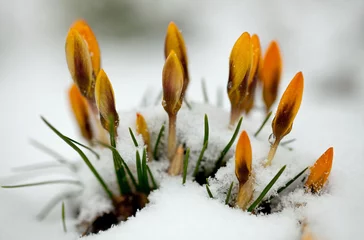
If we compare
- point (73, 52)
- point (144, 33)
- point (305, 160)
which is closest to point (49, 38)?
point (144, 33)

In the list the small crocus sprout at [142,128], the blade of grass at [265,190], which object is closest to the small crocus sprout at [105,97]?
the small crocus sprout at [142,128]

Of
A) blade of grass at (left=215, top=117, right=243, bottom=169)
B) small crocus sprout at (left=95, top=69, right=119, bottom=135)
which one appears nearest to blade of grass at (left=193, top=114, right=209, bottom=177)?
blade of grass at (left=215, top=117, right=243, bottom=169)

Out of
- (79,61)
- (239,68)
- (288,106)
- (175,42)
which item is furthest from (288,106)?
(79,61)

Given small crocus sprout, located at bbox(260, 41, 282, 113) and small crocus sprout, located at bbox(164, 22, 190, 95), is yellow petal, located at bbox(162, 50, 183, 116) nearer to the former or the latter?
small crocus sprout, located at bbox(164, 22, 190, 95)

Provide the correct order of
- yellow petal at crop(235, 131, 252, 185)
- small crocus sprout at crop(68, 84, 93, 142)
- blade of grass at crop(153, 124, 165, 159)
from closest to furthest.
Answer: yellow petal at crop(235, 131, 252, 185)
blade of grass at crop(153, 124, 165, 159)
small crocus sprout at crop(68, 84, 93, 142)

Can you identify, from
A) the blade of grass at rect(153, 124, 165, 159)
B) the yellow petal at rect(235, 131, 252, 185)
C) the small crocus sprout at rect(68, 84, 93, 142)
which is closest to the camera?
the yellow petal at rect(235, 131, 252, 185)

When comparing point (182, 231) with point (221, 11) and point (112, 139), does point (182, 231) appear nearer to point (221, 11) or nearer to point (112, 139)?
point (112, 139)
